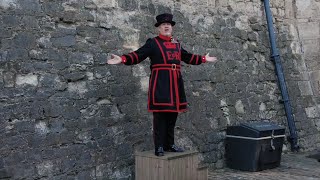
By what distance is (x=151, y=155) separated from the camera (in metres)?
4.33

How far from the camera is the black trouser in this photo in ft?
14.3

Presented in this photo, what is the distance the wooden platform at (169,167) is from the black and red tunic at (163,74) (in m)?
0.46

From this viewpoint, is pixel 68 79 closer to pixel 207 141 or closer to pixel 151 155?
pixel 151 155

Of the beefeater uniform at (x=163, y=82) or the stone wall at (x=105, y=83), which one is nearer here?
the stone wall at (x=105, y=83)

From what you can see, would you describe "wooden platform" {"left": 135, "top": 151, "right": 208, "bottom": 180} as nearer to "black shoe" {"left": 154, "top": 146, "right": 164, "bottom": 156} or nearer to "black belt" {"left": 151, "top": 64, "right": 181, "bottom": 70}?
"black shoe" {"left": 154, "top": 146, "right": 164, "bottom": 156}

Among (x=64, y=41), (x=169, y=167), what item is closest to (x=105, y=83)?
(x=64, y=41)

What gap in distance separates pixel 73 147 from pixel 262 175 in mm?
2402

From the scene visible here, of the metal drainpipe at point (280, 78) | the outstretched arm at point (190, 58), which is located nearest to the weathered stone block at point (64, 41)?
the outstretched arm at point (190, 58)

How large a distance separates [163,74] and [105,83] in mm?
807

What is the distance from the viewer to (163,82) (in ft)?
14.2

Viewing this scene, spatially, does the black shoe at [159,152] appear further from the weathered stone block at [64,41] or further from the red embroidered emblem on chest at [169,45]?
the weathered stone block at [64,41]

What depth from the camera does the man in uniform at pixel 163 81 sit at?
14.1 ft

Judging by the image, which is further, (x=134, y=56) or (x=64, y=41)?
(x=64, y=41)

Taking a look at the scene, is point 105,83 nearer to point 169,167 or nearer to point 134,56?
point 134,56
